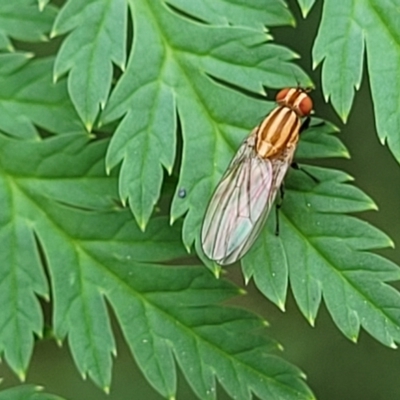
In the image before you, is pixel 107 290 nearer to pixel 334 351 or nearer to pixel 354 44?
pixel 354 44

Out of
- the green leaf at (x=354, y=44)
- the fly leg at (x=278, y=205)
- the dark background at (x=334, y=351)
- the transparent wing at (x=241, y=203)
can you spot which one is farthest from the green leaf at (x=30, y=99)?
the dark background at (x=334, y=351)

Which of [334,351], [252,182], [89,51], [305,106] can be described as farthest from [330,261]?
[334,351]

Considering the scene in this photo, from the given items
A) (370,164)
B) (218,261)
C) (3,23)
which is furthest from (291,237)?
(370,164)

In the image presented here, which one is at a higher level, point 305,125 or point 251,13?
point 251,13

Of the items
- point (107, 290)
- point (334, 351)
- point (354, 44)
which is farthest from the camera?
point (334, 351)

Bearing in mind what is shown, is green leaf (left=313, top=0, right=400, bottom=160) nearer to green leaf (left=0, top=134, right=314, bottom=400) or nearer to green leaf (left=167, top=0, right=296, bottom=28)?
green leaf (left=167, top=0, right=296, bottom=28)

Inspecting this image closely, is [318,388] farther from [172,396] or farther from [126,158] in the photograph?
[126,158]

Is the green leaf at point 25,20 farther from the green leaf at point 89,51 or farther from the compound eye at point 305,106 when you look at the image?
the compound eye at point 305,106
